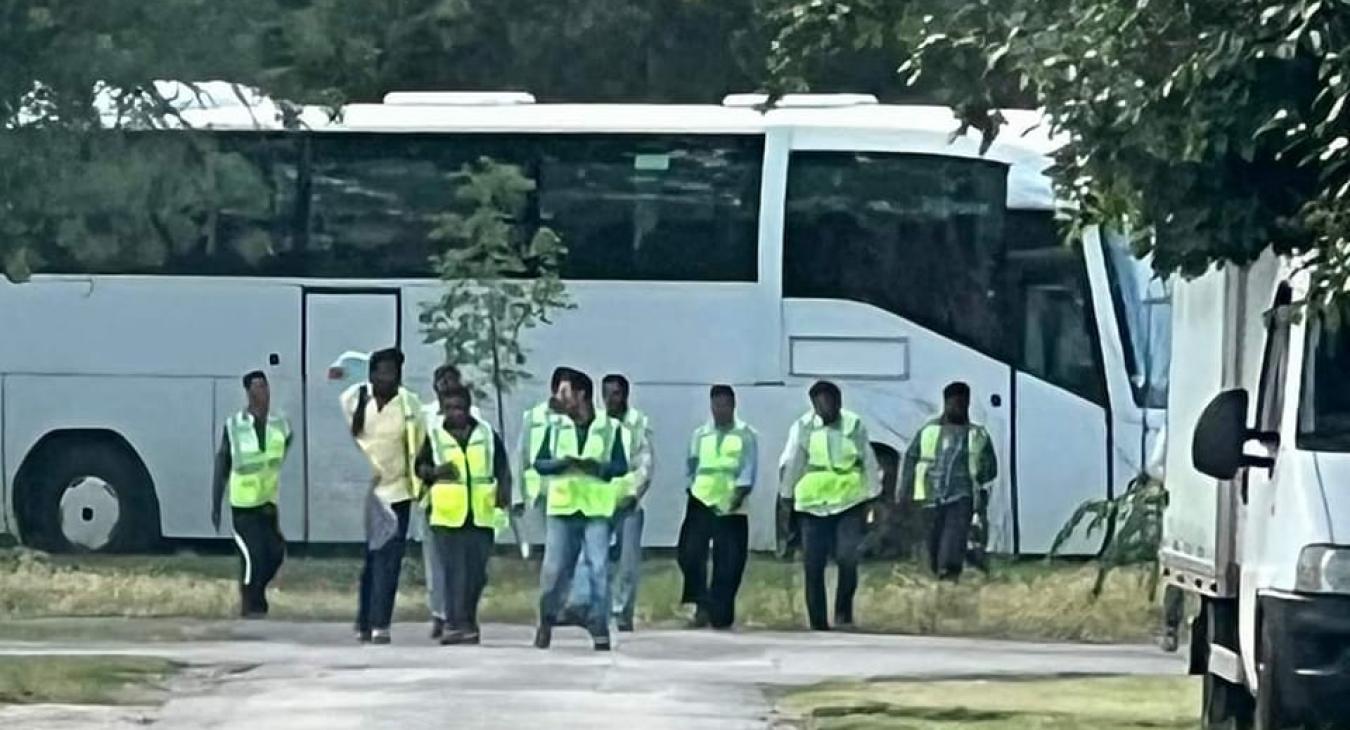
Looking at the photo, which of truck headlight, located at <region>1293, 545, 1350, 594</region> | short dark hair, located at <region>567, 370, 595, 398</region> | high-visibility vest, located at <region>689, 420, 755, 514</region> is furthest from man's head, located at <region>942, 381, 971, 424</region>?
truck headlight, located at <region>1293, 545, 1350, 594</region>

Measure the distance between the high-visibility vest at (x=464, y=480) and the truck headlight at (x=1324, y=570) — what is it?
28.7 ft

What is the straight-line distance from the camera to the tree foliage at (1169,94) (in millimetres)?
11539

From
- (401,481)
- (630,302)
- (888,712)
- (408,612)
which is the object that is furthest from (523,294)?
(888,712)

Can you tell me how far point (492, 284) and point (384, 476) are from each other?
5146mm

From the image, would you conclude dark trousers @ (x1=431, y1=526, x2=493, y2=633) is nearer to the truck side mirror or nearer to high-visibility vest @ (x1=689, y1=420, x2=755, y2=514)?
high-visibility vest @ (x1=689, y1=420, x2=755, y2=514)

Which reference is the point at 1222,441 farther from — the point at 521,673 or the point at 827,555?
the point at 827,555

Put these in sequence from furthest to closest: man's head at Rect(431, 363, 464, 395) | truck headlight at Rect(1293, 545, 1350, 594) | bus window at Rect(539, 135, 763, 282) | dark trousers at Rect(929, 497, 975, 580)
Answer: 1. bus window at Rect(539, 135, 763, 282)
2. dark trousers at Rect(929, 497, 975, 580)
3. man's head at Rect(431, 363, 464, 395)
4. truck headlight at Rect(1293, 545, 1350, 594)

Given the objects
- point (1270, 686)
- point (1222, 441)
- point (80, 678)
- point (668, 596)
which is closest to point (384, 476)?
point (80, 678)

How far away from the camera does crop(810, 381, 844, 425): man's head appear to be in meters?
23.1

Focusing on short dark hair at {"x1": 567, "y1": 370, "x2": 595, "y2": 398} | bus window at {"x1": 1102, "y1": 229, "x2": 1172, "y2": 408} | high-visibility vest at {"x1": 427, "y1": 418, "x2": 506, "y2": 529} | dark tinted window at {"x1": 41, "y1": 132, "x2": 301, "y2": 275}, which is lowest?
high-visibility vest at {"x1": 427, "y1": 418, "x2": 506, "y2": 529}

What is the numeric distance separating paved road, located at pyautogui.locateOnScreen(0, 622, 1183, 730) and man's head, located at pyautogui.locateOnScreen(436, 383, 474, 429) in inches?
53.5

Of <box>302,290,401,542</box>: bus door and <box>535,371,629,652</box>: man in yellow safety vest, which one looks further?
<box>302,290,401,542</box>: bus door

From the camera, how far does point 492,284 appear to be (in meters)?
26.4

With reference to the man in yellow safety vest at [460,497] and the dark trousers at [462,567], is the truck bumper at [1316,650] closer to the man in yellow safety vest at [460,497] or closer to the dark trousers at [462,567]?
the man in yellow safety vest at [460,497]
